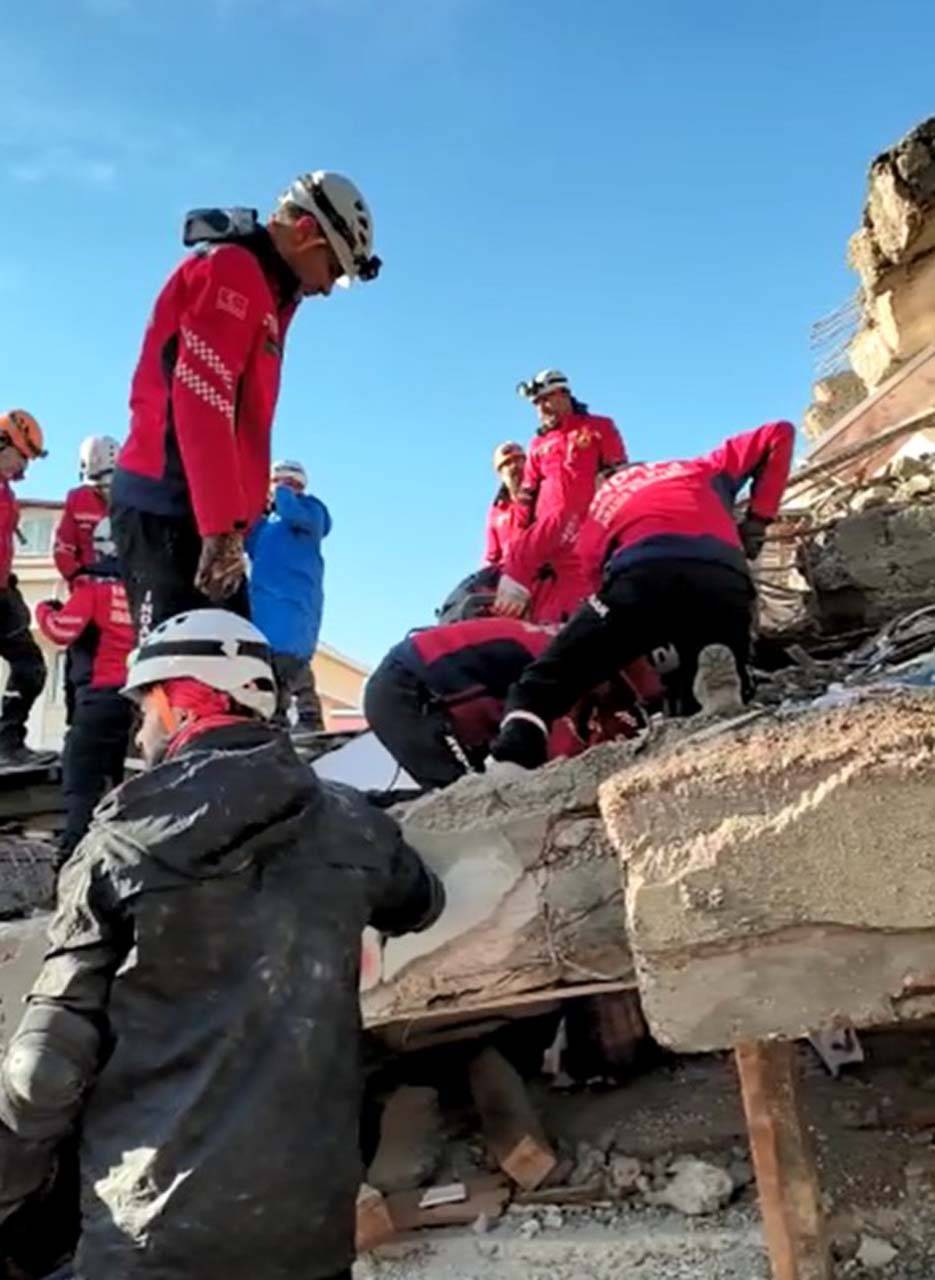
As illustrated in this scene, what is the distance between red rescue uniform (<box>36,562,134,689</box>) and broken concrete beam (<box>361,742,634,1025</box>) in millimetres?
2012

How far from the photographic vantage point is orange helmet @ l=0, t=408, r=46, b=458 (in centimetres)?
733

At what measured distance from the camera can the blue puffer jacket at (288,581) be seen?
22.3 feet

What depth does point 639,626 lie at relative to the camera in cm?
438

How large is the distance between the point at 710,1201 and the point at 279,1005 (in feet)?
6.71

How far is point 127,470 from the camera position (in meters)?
4.11

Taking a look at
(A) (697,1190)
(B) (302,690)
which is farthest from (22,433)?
(A) (697,1190)

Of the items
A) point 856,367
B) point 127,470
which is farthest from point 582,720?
point 856,367

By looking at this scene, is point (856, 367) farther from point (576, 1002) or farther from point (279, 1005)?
point (279, 1005)

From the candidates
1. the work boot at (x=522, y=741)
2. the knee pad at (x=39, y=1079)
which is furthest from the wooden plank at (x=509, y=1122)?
the knee pad at (x=39, y=1079)

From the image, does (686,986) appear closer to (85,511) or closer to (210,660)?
(210,660)

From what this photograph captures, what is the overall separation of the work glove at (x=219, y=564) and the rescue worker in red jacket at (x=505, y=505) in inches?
142

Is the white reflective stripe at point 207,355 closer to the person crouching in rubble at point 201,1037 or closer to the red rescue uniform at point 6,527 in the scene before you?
the person crouching in rubble at point 201,1037

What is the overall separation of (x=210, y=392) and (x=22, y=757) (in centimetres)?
358

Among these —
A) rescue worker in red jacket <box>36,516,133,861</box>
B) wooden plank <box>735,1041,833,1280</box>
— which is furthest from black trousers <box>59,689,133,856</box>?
wooden plank <box>735,1041,833,1280</box>
